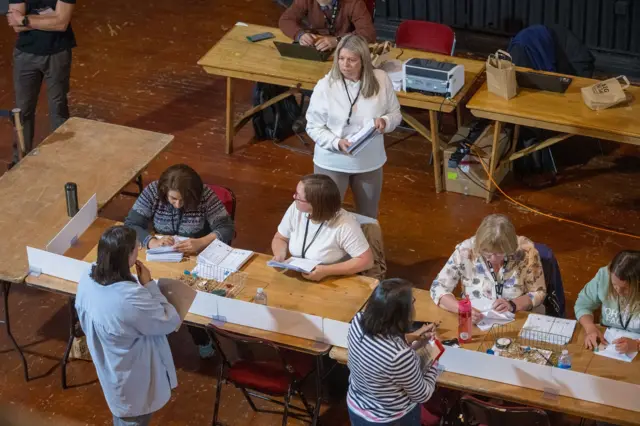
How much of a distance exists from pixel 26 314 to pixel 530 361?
10.4 ft

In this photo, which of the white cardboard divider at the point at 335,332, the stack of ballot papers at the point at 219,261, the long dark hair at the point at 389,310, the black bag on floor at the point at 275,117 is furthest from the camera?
the black bag on floor at the point at 275,117

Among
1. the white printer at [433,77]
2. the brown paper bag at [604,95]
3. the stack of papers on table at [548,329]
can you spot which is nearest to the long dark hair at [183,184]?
the stack of papers on table at [548,329]

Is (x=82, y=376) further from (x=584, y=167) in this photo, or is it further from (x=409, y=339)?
(x=584, y=167)

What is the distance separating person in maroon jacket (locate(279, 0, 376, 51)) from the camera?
7.29 m

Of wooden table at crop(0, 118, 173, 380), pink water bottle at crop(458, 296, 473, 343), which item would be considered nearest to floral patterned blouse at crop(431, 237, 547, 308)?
pink water bottle at crop(458, 296, 473, 343)

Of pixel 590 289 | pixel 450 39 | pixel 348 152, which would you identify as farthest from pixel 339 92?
pixel 450 39

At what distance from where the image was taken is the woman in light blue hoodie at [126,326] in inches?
168

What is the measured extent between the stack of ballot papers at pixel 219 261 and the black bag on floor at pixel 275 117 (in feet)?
8.48

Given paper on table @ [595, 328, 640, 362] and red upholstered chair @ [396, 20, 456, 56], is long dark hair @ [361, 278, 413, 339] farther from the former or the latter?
red upholstered chair @ [396, 20, 456, 56]

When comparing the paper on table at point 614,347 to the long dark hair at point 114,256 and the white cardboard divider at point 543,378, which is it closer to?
the white cardboard divider at point 543,378

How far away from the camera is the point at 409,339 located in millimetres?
4262

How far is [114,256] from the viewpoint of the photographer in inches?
167

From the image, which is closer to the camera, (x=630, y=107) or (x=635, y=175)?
(x=630, y=107)

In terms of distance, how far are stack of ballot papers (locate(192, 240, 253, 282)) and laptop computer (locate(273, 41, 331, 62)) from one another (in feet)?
7.37
